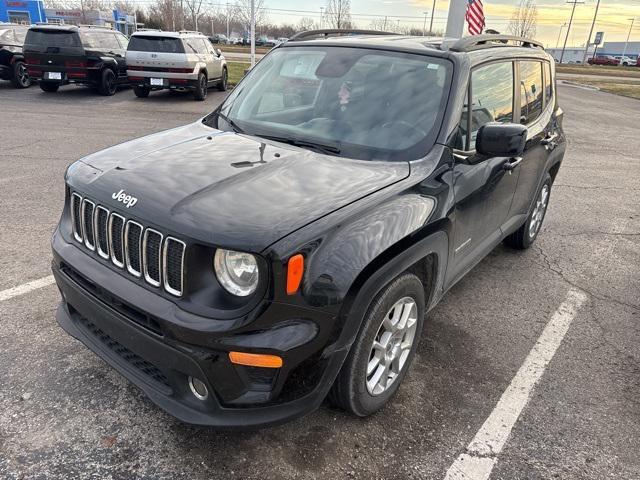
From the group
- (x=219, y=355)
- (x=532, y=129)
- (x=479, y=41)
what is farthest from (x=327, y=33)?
(x=219, y=355)

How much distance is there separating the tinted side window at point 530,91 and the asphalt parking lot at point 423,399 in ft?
4.61

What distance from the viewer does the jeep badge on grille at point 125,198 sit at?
2.25 metres

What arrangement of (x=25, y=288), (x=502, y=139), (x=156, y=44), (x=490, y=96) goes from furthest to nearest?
(x=156, y=44), (x=25, y=288), (x=490, y=96), (x=502, y=139)

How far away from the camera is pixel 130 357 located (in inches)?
92.8

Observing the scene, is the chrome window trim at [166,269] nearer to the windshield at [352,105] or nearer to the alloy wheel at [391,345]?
the alloy wheel at [391,345]

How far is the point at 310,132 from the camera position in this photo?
307 cm

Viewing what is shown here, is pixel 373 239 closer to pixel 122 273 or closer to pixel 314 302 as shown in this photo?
pixel 314 302

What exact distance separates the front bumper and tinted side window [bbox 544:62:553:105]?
356 cm

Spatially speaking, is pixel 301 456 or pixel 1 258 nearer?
pixel 301 456

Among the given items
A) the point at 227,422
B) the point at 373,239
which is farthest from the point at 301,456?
the point at 373,239

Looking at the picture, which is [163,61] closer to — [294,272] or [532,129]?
[532,129]

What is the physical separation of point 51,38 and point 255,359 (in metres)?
14.5

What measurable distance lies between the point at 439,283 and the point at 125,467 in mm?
1880

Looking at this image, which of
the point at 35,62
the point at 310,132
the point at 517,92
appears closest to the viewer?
the point at 310,132
